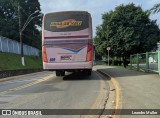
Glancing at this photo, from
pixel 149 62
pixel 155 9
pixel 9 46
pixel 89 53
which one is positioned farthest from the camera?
pixel 9 46

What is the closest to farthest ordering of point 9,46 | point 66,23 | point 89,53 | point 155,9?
1. point 155,9
2. point 89,53
3. point 66,23
4. point 9,46

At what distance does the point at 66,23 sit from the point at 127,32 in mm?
32884

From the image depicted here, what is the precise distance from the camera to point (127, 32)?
57375mm

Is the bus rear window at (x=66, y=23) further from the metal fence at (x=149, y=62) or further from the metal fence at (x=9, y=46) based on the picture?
the metal fence at (x=9, y=46)

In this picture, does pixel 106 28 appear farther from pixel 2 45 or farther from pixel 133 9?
pixel 2 45

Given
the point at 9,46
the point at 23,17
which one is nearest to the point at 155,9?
the point at 9,46

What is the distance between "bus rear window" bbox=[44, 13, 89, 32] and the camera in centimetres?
2530

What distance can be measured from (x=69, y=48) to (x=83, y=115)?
46.1 feet

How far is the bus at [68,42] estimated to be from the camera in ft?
81.9

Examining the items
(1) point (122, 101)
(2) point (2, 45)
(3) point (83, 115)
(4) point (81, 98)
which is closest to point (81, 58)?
(4) point (81, 98)

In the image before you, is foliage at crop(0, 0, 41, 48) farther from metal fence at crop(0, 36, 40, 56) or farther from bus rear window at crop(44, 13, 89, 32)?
bus rear window at crop(44, 13, 89, 32)

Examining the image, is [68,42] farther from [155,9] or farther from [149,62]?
[155,9]

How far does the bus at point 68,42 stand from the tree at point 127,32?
32.0 metres

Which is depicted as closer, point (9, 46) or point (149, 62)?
point (149, 62)
